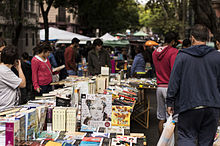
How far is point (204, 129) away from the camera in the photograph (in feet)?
13.2

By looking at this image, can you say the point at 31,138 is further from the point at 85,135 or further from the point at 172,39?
the point at 172,39

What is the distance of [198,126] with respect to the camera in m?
4.01

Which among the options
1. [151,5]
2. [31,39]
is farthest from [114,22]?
[151,5]

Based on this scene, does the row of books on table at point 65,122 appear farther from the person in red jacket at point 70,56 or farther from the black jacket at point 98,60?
the person in red jacket at point 70,56

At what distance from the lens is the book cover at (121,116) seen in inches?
175

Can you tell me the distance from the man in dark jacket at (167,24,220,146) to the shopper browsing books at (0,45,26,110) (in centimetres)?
238

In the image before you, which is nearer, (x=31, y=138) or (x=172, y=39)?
(x=31, y=138)

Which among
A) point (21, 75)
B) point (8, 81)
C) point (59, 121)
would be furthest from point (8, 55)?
point (59, 121)

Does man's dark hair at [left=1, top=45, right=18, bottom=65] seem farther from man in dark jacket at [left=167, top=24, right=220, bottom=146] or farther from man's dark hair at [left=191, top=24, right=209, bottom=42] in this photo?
man's dark hair at [left=191, top=24, right=209, bottom=42]

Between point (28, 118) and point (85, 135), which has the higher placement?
point (28, 118)

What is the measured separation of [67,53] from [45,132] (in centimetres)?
790

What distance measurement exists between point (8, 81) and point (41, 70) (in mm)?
2781

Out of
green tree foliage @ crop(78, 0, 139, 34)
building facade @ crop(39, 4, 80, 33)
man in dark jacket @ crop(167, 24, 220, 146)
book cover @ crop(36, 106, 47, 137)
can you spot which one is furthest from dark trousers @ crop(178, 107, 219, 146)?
building facade @ crop(39, 4, 80, 33)

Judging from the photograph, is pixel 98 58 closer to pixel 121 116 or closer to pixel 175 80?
pixel 121 116
